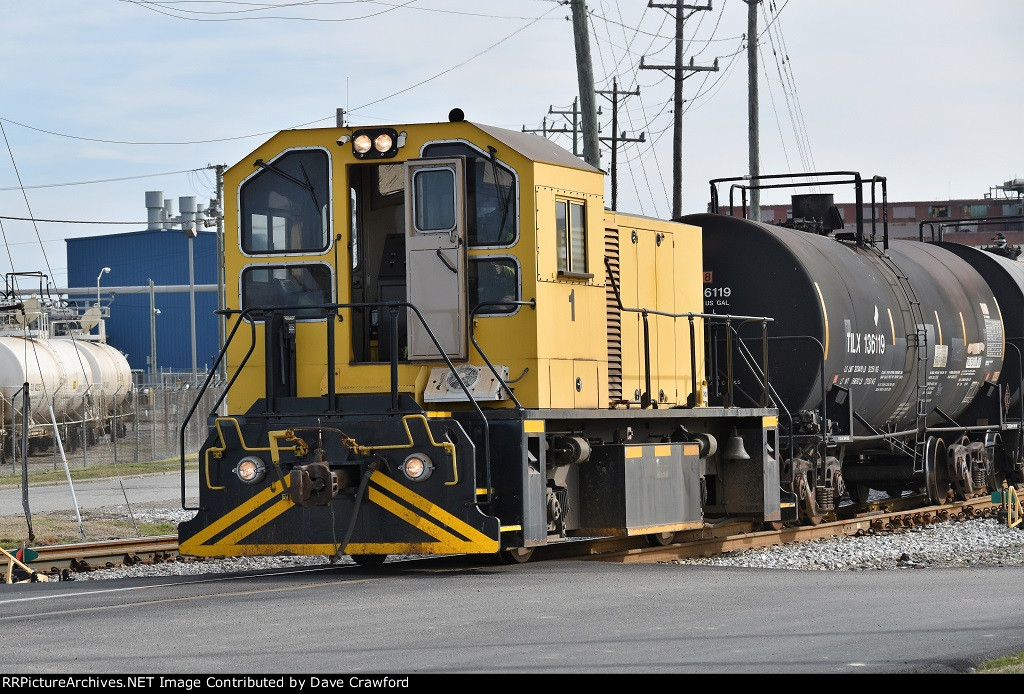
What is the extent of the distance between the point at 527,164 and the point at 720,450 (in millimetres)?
4399

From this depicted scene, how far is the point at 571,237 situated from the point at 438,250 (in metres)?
1.16

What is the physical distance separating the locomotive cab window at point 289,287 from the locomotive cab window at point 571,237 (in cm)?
199

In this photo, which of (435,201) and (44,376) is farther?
(44,376)

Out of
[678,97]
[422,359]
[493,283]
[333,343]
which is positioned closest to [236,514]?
[333,343]

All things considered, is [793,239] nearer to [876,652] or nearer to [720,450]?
[720,450]

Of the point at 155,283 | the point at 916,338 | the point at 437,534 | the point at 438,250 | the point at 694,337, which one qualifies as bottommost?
the point at 437,534

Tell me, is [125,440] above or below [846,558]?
below

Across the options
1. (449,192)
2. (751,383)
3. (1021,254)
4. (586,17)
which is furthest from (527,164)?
(1021,254)

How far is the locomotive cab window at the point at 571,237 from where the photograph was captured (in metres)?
11.6

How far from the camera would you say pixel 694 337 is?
14023mm

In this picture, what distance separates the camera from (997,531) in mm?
16625

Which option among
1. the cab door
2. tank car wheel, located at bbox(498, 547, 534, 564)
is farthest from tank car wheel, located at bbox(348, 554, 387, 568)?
the cab door

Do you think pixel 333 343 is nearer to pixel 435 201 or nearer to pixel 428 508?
pixel 435 201
